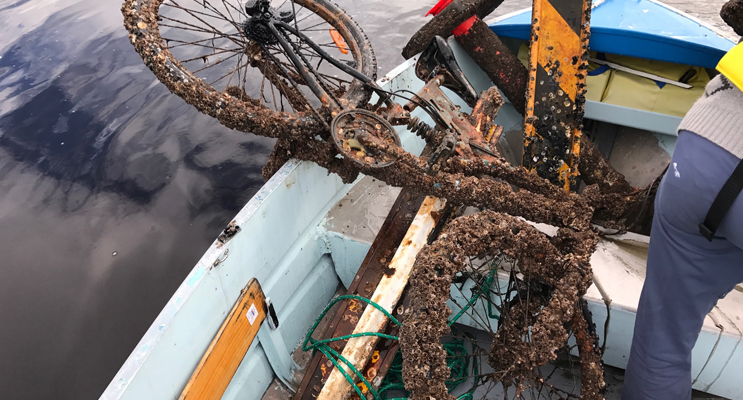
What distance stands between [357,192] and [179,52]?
3.90 metres

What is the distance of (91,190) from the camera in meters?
3.78

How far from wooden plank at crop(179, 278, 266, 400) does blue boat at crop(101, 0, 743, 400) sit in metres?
0.05

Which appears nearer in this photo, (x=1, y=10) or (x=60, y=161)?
(x=60, y=161)

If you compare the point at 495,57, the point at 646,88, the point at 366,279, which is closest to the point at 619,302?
the point at 366,279

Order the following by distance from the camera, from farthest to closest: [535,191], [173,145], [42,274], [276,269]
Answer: [173,145], [42,274], [276,269], [535,191]

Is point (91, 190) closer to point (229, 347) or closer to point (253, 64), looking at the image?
point (253, 64)

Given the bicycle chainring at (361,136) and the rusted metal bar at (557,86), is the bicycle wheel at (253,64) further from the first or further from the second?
the rusted metal bar at (557,86)

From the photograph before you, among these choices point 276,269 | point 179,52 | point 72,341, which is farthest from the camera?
point 179,52

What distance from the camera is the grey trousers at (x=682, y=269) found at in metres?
1.37

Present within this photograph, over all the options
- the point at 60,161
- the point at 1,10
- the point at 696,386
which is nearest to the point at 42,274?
the point at 60,161

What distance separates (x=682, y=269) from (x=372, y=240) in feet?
4.94

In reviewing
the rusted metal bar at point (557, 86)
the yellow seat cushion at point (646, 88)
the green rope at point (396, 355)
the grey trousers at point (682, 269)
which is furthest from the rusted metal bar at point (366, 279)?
the yellow seat cushion at point (646, 88)

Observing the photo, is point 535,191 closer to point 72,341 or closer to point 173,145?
point 72,341

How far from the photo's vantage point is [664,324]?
1.64m
